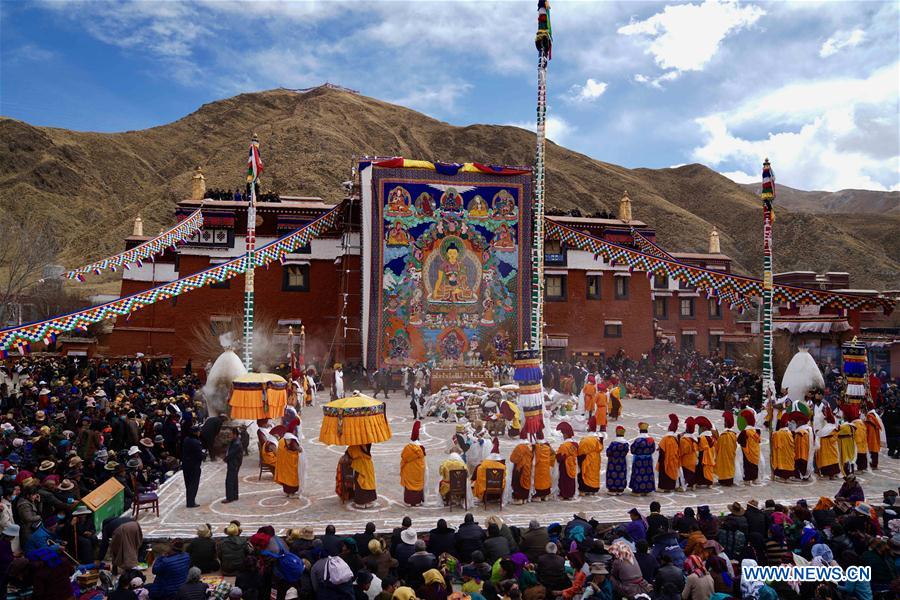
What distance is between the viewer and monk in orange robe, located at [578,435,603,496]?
1409cm

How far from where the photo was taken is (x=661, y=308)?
4447cm

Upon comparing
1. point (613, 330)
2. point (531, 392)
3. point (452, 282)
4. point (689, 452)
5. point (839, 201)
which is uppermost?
point (839, 201)

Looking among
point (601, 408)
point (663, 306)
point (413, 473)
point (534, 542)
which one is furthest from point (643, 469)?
point (663, 306)

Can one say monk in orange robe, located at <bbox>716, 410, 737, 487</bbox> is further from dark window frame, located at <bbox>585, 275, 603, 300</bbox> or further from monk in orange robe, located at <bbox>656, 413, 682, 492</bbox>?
dark window frame, located at <bbox>585, 275, 603, 300</bbox>

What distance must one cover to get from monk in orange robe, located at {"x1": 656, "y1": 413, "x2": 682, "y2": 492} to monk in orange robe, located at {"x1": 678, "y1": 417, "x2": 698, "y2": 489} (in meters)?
0.11

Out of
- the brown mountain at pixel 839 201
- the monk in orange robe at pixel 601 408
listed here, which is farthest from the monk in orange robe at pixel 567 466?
the brown mountain at pixel 839 201

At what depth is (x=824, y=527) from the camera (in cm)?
983

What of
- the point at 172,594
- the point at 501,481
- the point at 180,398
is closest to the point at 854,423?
the point at 501,481

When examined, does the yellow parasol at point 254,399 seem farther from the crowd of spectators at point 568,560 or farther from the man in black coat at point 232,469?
the crowd of spectators at point 568,560

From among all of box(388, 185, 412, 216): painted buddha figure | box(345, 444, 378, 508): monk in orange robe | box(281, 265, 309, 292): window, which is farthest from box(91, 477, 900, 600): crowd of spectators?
box(281, 265, 309, 292): window

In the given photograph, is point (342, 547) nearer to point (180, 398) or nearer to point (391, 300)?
point (180, 398)

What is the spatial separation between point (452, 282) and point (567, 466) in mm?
20444

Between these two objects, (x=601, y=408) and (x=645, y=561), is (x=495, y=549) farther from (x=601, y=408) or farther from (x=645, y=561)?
(x=601, y=408)

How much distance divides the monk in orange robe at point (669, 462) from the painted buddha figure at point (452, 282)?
19770 millimetres
